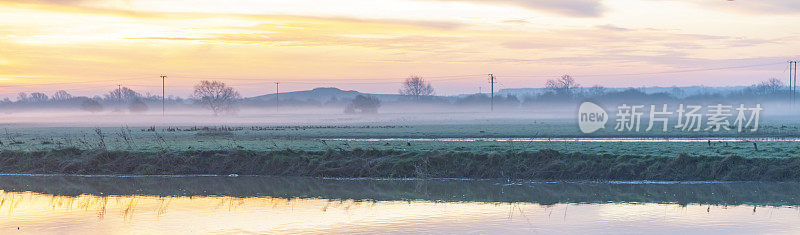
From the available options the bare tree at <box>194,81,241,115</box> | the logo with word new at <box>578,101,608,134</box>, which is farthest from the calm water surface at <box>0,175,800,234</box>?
the bare tree at <box>194,81,241,115</box>

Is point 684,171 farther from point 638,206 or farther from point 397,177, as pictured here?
point 397,177

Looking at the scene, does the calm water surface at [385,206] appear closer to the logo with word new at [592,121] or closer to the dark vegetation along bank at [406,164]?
the dark vegetation along bank at [406,164]

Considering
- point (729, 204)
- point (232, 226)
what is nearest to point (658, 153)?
point (729, 204)

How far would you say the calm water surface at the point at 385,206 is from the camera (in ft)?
64.8

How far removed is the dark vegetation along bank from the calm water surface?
99 centimetres

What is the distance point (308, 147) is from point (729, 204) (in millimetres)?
20681

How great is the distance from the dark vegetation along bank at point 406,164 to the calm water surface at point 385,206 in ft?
3.25

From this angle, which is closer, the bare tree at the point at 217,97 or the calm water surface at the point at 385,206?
the calm water surface at the point at 385,206

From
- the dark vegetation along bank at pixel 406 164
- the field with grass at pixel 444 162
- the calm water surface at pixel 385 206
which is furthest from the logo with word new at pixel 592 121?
the calm water surface at pixel 385 206

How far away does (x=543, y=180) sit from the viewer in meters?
30.5

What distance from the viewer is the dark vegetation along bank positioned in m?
30.2

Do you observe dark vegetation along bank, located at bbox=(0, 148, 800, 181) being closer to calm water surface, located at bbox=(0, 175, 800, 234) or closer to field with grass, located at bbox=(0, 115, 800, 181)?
field with grass, located at bbox=(0, 115, 800, 181)

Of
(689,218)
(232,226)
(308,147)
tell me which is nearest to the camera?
(232,226)

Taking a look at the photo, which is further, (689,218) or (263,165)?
(263,165)
